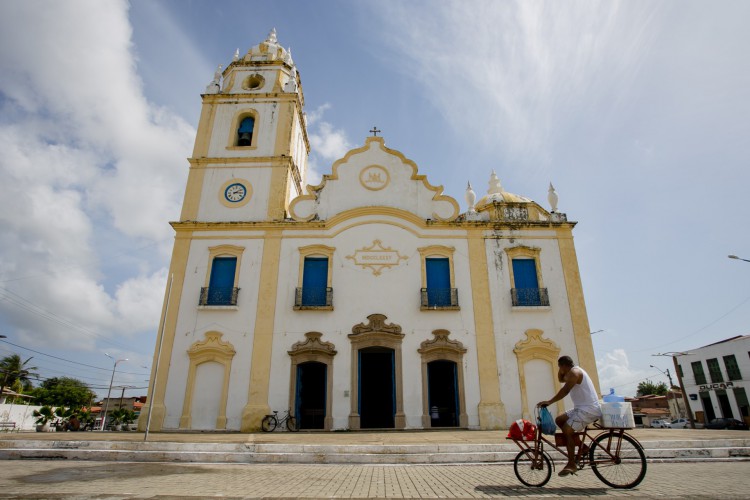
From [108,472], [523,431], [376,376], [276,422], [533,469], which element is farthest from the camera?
[376,376]

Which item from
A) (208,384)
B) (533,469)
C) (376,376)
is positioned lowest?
(533,469)

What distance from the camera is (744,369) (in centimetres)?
3189

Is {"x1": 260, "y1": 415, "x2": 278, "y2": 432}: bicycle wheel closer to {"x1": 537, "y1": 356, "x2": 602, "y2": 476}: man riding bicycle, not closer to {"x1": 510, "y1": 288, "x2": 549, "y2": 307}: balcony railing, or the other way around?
{"x1": 510, "y1": 288, "x2": 549, "y2": 307}: balcony railing

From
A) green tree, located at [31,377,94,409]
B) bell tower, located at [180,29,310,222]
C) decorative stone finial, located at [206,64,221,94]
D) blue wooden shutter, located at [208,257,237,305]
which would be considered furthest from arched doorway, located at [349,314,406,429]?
green tree, located at [31,377,94,409]

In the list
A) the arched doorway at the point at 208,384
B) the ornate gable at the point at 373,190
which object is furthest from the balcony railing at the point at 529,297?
the arched doorway at the point at 208,384

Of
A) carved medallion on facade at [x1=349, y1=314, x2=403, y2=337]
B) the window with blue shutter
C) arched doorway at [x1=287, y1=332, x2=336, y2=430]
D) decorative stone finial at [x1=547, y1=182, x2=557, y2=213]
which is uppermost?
the window with blue shutter

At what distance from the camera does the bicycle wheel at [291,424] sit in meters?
14.2

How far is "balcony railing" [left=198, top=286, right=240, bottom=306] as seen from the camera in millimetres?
15852

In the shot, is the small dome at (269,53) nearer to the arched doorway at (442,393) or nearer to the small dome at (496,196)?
the small dome at (496,196)

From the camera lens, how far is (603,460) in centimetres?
506

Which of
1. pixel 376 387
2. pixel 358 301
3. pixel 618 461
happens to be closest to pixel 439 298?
pixel 358 301

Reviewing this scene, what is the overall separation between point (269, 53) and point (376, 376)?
650 inches

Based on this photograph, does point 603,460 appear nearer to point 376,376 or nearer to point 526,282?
point 526,282

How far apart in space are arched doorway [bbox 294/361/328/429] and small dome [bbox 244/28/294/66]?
15151 mm
